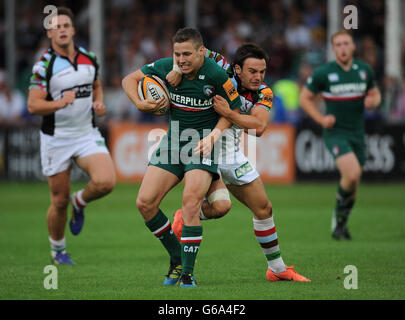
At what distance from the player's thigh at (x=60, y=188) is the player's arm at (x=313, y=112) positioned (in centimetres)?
387

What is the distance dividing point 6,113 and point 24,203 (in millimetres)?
5773

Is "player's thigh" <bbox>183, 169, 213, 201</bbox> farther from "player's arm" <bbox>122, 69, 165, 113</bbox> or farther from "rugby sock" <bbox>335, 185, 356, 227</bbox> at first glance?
"rugby sock" <bbox>335, 185, 356, 227</bbox>

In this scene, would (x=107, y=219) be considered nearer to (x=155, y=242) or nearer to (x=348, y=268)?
(x=155, y=242)

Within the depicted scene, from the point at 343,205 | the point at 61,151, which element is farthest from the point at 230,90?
the point at 343,205

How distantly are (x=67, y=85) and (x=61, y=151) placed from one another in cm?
76

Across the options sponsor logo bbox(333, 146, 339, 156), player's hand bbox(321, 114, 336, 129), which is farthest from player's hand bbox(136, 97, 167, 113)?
sponsor logo bbox(333, 146, 339, 156)

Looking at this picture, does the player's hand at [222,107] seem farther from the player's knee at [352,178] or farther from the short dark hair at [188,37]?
the player's knee at [352,178]

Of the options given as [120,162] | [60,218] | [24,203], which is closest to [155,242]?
[60,218]

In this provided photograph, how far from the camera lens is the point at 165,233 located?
24.2ft

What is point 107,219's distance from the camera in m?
13.4

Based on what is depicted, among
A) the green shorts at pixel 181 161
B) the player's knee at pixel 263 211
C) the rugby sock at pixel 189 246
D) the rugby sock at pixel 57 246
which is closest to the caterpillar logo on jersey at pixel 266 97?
the green shorts at pixel 181 161

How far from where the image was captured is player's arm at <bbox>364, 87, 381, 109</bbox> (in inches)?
446

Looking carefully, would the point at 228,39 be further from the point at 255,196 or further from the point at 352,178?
the point at 255,196

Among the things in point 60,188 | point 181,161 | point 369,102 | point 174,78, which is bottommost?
point 60,188
